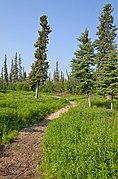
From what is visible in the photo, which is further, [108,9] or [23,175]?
[108,9]

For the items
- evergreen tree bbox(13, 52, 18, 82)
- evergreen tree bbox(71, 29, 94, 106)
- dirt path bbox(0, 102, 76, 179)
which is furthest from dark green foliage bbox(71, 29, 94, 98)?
evergreen tree bbox(13, 52, 18, 82)

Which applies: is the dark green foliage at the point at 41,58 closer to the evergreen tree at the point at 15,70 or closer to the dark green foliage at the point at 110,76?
the dark green foliage at the point at 110,76

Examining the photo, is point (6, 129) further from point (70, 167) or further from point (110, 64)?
point (110, 64)

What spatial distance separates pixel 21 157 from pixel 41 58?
30943 mm

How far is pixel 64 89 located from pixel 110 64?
34.6 m

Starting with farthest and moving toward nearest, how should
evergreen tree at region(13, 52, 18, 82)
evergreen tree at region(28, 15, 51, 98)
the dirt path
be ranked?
evergreen tree at region(13, 52, 18, 82) < evergreen tree at region(28, 15, 51, 98) < the dirt path

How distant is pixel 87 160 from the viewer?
5.18 m

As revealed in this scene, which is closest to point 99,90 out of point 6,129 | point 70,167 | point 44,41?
point 44,41

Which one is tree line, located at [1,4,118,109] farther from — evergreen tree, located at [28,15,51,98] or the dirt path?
the dirt path

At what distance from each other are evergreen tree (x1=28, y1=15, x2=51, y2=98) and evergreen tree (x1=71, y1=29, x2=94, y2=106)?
1010cm

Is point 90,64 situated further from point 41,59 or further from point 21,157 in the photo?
point 21,157

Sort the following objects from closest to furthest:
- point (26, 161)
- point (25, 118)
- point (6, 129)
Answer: point (26, 161) < point (6, 129) < point (25, 118)

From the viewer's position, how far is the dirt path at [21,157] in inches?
301

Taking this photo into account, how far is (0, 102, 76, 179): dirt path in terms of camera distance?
7.65 metres
